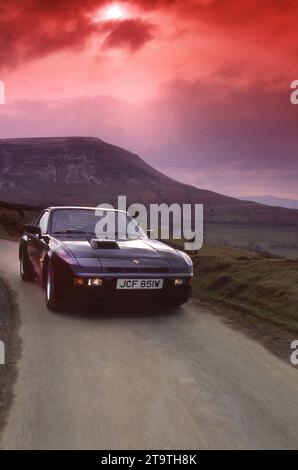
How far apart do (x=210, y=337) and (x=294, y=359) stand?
0.99 meters

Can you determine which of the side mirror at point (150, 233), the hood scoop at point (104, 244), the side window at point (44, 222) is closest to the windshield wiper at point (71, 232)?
the side window at point (44, 222)

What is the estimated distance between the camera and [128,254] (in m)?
6.22

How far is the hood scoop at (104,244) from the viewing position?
20.8 ft

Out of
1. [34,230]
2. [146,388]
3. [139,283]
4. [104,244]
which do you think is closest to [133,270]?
[139,283]

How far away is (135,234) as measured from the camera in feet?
24.7

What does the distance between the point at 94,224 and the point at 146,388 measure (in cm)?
400

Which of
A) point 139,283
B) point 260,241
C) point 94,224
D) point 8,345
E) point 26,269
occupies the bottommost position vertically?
point 260,241

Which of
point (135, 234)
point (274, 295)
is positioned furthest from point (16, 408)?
point (274, 295)

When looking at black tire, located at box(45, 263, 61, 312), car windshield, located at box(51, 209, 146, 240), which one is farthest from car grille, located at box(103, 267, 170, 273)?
car windshield, located at box(51, 209, 146, 240)

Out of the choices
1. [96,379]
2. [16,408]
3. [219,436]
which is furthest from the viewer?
[96,379]

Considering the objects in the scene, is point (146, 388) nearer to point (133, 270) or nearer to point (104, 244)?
point (133, 270)

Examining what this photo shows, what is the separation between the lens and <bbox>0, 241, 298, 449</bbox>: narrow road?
2898 mm

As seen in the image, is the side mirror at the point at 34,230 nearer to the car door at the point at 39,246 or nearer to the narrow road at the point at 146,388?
the car door at the point at 39,246
